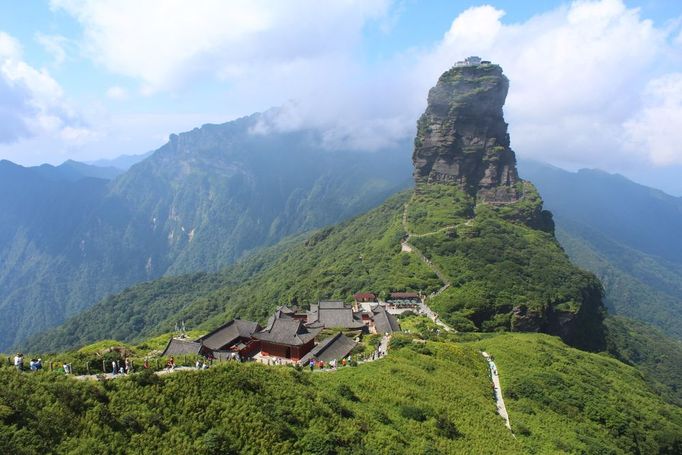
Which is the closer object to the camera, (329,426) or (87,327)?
(329,426)

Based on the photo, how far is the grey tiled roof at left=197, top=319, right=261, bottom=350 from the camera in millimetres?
55656

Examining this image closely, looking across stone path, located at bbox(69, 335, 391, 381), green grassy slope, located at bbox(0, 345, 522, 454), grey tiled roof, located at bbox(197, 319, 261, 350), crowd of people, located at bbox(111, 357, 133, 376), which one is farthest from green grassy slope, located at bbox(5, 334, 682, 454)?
grey tiled roof, located at bbox(197, 319, 261, 350)

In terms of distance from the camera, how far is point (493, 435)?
3697cm

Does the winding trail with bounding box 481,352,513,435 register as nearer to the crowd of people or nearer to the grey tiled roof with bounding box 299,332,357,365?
the grey tiled roof with bounding box 299,332,357,365

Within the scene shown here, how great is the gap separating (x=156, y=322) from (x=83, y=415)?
556ft

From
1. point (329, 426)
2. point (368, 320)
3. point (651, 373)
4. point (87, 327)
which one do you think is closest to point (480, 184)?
point (651, 373)

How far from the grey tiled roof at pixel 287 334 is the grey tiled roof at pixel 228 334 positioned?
2.19 metres

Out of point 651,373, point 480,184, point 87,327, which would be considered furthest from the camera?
point 87,327

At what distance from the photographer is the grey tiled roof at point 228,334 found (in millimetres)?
55656

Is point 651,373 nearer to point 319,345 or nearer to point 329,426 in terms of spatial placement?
point 319,345

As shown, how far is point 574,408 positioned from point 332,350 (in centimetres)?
2454

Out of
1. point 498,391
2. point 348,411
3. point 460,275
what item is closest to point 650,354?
point 460,275

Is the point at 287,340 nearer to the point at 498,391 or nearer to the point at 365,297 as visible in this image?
the point at 498,391

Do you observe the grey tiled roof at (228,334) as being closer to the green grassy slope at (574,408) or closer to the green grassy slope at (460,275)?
the green grassy slope at (574,408)
